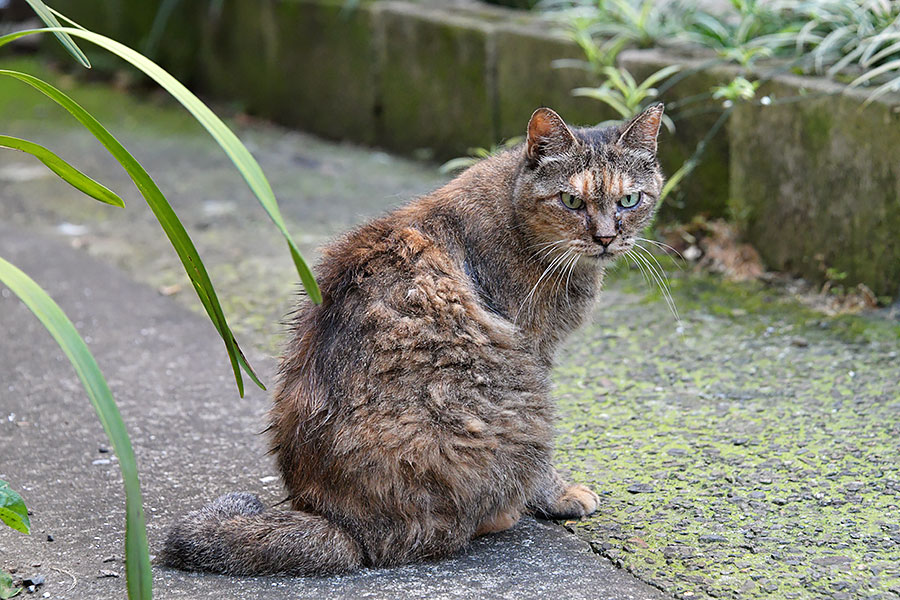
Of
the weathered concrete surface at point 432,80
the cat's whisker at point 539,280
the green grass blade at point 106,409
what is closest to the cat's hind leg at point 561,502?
the cat's whisker at point 539,280

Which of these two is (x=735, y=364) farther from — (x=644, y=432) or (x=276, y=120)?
(x=276, y=120)

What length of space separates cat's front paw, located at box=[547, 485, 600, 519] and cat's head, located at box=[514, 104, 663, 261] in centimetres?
65

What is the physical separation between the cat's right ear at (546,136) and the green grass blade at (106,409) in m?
1.41

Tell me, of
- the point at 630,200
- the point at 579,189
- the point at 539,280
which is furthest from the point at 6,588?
the point at 630,200

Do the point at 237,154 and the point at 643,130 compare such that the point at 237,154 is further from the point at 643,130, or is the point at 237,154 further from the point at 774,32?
the point at 774,32

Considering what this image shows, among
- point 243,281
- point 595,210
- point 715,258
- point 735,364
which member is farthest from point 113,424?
point 715,258

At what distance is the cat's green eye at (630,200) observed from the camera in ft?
9.58

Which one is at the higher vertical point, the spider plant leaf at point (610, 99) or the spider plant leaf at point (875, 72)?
the spider plant leaf at point (875, 72)

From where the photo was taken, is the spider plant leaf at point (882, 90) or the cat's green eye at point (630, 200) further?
the spider plant leaf at point (882, 90)

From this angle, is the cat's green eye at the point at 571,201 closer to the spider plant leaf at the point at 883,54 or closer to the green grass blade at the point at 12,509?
the green grass blade at the point at 12,509

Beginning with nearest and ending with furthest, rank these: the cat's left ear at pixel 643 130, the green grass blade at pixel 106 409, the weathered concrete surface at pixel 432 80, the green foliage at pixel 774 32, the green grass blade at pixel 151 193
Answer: the green grass blade at pixel 106 409
the green grass blade at pixel 151 193
the cat's left ear at pixel 643 130
the green foliage at pixel 774 32
the weathered concrete surface at pixel 432 80

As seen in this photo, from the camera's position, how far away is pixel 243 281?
473 cm

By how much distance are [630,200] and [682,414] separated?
87cm

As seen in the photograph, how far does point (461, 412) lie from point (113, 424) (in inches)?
36.2
